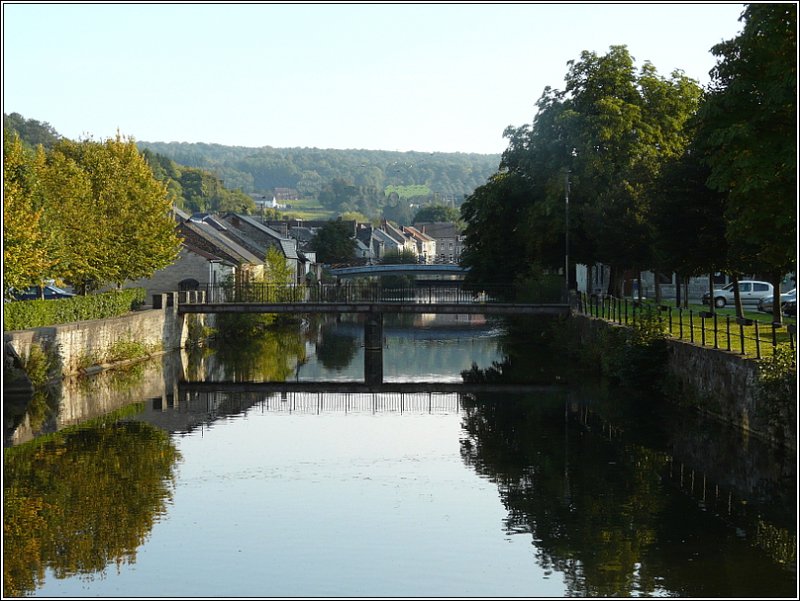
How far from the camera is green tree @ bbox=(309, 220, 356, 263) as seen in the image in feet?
440

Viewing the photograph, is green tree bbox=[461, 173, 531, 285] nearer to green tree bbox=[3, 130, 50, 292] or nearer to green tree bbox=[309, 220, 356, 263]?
green tree bbox=[3, 130, 50, 292]

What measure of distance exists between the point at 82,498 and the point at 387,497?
230 inches

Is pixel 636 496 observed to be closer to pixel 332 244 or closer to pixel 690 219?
pixel 690 219

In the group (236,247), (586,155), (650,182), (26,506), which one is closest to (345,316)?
(236,247)

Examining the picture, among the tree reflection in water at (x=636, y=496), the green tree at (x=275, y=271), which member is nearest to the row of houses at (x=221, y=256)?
the green tree at (x=275, y=271)

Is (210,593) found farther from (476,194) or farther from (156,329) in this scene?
(476,194)

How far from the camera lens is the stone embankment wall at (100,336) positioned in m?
39.1

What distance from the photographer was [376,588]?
57.2 ft

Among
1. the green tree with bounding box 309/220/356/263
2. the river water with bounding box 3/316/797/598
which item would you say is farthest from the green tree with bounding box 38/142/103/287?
the green tree with bounding box 309/220/356/263

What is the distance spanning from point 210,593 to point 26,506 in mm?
6998

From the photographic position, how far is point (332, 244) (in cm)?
13488

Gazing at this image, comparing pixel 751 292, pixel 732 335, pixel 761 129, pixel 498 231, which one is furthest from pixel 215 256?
pixel 761 129

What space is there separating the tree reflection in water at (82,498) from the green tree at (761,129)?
45.6 ft

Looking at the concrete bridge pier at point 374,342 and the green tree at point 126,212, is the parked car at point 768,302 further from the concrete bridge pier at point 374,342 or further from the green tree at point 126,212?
the green tree at point 126,212
